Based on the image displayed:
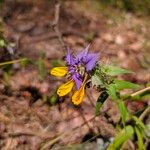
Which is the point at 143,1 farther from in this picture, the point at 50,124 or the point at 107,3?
the point at 50,124

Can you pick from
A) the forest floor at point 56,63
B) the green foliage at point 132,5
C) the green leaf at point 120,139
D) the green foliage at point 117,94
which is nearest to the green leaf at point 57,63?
the forest floor at point 56,63

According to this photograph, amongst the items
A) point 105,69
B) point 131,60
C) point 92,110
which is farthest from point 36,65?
point 105,69

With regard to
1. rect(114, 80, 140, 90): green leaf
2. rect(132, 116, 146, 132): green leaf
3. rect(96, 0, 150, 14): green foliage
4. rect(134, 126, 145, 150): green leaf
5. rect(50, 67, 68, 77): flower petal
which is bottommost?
rect(134, 126, 145, 150): green leaf

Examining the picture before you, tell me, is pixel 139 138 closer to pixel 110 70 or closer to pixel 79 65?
pixel 110 70

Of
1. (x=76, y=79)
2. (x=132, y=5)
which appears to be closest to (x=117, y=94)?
(x=76, y=79)

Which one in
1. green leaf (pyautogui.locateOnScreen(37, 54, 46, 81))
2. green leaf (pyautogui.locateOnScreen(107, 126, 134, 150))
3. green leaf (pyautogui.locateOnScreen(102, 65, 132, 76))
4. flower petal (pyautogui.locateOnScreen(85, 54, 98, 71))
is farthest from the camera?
green leaf (pyautogui.locateOnScreen(37, 54, 46, 81))

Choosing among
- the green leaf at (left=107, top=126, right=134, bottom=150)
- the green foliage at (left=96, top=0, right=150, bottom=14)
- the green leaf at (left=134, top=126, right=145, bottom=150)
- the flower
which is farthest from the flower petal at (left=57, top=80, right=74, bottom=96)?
the green foliage at (left=96, top=0, right=150, bottom=14)

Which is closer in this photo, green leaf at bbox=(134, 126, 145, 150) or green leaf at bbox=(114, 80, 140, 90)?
green leaf at bbox=(114, 80, 140, 90)

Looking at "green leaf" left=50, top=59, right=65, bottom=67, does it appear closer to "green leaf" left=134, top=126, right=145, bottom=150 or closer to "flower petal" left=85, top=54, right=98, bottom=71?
"green leaf" left=134, top=126, right=145, bottom=150

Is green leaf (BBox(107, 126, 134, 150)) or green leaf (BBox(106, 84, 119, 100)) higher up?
green leaf (BBox(106, 84, 119, 100))
